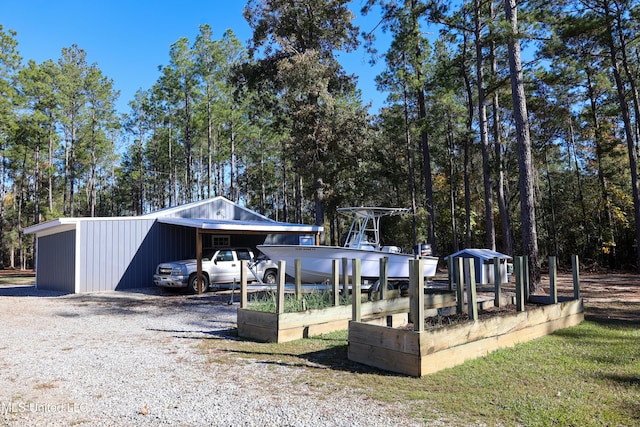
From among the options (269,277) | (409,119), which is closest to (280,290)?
(269,277)

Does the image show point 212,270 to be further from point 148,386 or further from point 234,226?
point 148,386

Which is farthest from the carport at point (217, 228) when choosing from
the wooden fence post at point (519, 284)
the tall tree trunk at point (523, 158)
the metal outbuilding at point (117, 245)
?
the wooden fence post at point (519, 284)

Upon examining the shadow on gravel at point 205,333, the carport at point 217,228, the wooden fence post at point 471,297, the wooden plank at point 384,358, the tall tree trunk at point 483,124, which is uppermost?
the tall tree trunk at point 483,124

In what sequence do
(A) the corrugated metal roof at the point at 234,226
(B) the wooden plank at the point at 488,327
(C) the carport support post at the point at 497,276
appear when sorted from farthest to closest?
(A) the corrugated metal roof at the point at 234,226, (C) the carport support post at the point at 497,276, (B) the wooden plank at the point at 488,327

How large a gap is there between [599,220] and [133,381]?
1025 inches

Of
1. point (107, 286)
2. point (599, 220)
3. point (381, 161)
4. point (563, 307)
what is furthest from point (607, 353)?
point (599, 220)

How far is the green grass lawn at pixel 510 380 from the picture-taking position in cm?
331

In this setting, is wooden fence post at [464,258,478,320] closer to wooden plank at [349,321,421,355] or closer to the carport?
wooden plank at [349,321,421,355]

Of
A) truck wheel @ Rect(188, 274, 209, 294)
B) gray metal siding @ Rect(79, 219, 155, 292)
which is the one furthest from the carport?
gray metal siding @ Rect(79, 219, 155, 292)

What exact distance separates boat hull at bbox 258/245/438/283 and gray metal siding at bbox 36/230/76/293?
791 cm

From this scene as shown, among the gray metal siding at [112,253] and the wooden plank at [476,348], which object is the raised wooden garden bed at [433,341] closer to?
the wooden plank at [476,348]

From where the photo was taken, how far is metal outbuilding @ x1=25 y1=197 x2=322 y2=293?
13.9 metres

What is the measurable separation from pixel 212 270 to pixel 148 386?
375 inches

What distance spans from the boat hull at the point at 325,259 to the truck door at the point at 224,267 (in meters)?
3.54
